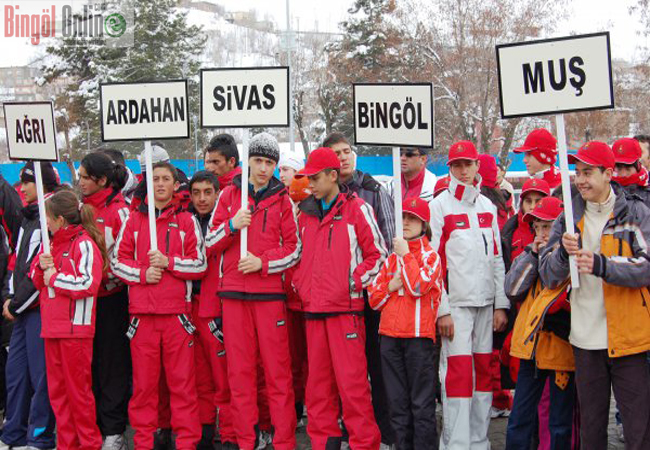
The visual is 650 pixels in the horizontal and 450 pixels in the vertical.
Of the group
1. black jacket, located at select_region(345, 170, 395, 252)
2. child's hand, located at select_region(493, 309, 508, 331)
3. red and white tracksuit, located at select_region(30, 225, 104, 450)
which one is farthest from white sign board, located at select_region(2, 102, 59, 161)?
child's hand, located at select_region(493, 309, 508, 331)

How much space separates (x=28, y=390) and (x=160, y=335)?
1.48 metres

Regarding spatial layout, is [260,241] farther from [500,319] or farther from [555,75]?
[555,75]

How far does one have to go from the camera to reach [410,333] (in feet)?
18.9

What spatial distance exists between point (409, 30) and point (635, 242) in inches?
1312

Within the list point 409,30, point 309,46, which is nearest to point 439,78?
point 409,30

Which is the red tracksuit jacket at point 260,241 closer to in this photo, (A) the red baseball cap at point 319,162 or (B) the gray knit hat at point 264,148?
(B) the gray knit hat at point 264,148

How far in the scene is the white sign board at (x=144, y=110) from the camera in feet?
22.1

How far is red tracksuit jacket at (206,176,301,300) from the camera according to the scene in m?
6.34

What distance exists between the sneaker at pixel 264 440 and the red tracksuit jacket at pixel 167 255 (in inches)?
53.2

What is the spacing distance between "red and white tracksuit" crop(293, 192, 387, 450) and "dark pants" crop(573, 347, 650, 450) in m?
1.66

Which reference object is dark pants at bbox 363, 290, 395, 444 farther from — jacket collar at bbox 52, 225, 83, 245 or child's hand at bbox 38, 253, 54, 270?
child's hand at bbox 38, 253, 54, 270

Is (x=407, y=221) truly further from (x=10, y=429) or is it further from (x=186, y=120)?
(x=10, y=429)

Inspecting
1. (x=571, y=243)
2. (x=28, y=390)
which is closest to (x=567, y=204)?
(x=571, y=243)

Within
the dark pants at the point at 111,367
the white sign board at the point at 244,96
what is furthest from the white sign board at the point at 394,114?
the dark pants at the point at 111,367
